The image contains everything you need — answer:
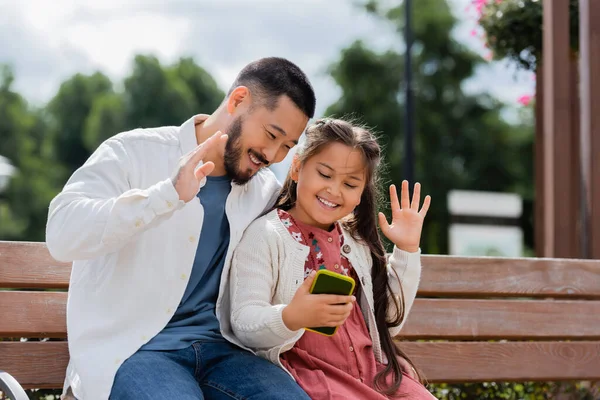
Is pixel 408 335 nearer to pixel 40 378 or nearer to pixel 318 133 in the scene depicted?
pixel 318 133

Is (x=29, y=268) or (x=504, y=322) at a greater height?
(x=29, y=268)

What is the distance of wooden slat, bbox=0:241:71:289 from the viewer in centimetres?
366

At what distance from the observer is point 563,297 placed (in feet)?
14.7

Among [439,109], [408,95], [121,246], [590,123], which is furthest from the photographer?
[439,109]

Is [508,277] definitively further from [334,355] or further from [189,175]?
[189,175]

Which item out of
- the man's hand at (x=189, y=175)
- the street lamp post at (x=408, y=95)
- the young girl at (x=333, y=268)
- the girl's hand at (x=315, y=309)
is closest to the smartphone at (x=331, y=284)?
the girl's hand at (x=315, y=309)

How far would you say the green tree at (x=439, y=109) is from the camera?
29125mm

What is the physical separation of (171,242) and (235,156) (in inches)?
16.5

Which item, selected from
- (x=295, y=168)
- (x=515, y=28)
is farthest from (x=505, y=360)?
(x=515, y=28)

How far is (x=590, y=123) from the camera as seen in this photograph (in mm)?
5645

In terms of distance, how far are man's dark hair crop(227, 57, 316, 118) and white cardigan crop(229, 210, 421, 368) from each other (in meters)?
0.44

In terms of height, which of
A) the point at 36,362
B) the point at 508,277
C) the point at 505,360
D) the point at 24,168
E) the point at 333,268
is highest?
the point at 333,268

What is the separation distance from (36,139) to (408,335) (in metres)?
32.4

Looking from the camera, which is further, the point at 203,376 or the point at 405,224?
the point at 405,224
